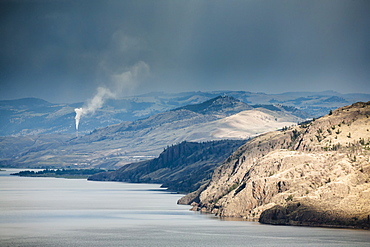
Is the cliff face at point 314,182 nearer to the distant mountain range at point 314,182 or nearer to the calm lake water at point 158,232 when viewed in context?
the distant mountain range at point 314,182

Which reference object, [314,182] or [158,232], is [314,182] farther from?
[158,232]

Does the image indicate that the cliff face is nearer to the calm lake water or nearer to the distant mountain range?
the distant mountain range

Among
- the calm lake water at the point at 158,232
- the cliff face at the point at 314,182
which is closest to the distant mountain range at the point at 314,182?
the cliff face at the point at 314,182

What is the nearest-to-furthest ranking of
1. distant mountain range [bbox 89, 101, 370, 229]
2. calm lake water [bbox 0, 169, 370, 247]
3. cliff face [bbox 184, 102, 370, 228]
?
calm lake water [bbox 0, 169, 370, 247] → distant mountain range [bbox 89, 101, 370, 229] → cliff face [bbox 184, 102, 370, 228]

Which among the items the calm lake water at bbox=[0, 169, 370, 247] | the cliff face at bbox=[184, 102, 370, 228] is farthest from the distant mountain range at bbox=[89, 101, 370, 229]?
the calm lake water at bbox=[0, 169, 370, 247]

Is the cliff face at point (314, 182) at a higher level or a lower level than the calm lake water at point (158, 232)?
higher

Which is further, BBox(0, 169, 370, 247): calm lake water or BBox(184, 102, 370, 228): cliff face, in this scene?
BBox(184, 102, 370, 228): cliff face

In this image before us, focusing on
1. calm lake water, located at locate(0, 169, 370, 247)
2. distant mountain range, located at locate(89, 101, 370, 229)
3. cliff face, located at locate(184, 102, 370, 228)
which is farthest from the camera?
→ cliff face, located at locate(184, 102, 370, 228)

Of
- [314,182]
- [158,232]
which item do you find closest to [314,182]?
[314,182]

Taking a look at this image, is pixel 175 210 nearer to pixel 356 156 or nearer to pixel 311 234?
pixel 356 156
